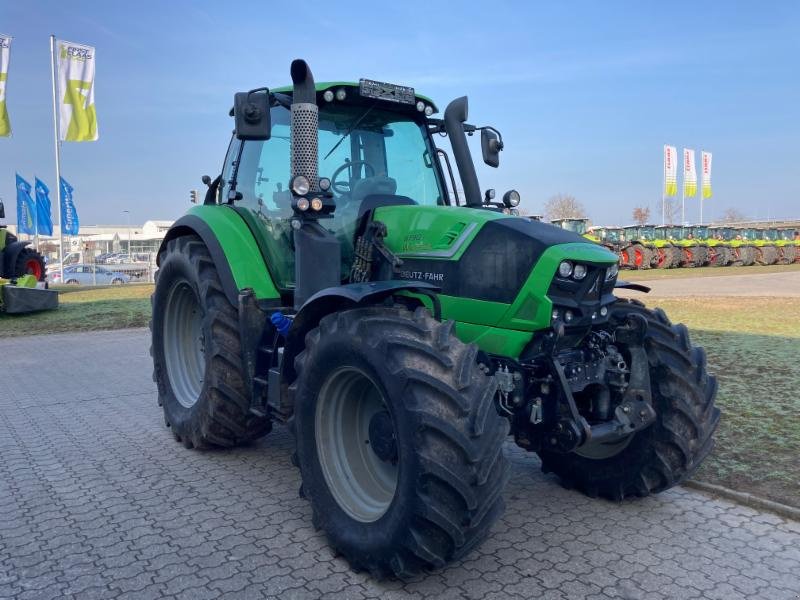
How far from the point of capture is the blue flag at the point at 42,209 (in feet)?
83.5

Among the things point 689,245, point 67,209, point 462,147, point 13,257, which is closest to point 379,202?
point 462,147

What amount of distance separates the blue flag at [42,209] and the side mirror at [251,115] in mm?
24916

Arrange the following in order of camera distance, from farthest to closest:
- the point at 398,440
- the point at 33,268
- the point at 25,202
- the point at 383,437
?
the point at 25,202 → the point at 33,268 → the point at 383,437 → the point at 398,440

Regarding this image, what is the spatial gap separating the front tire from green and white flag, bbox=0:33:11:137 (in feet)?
61.2

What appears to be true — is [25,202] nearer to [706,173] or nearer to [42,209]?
[42,209]

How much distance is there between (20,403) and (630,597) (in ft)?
19.9

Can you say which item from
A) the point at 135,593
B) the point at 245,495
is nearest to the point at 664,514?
the point at 245,495

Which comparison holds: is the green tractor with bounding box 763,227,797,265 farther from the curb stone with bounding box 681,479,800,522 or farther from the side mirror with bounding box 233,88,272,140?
the side mirror with bounding box 233,88,272,140

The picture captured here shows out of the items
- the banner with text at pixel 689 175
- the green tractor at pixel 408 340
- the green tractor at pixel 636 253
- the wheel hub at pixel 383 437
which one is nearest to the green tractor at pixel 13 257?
the green tractor at pixel 408 340

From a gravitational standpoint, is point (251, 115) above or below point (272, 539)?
above

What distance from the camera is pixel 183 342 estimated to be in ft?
18.5

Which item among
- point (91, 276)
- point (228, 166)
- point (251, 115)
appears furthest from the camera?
point (91, 276)

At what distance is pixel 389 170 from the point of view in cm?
460

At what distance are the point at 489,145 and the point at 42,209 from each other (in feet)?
83.9
